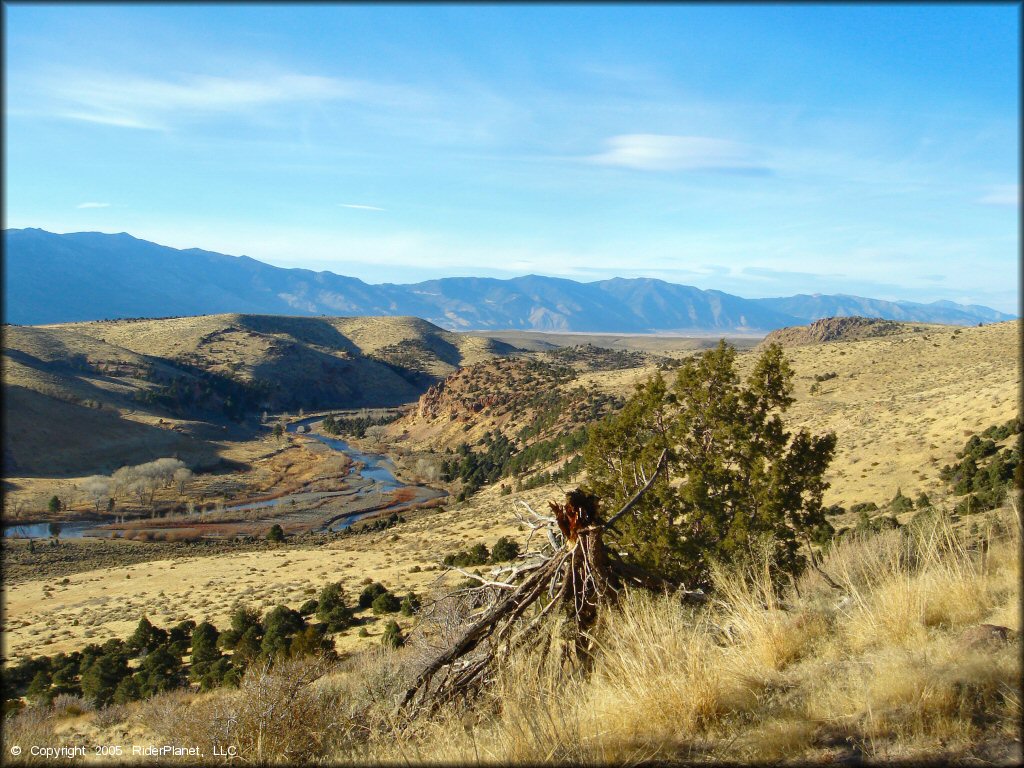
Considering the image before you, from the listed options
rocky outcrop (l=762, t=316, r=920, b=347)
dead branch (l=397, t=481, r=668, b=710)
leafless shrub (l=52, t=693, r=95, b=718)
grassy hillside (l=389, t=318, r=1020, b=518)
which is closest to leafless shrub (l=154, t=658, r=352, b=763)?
dead branch (l=397, t=481, r=668, b=710)

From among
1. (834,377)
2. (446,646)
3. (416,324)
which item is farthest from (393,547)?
(416,324)

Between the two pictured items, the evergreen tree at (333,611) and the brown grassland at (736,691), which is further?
the evergreen tree at (333,611)

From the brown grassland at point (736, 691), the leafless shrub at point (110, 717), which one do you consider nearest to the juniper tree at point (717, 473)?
the brown grassland at point (736, 691)

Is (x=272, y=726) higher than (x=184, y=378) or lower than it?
higher

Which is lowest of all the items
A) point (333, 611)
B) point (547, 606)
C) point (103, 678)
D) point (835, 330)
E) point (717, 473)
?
point (333, 611)

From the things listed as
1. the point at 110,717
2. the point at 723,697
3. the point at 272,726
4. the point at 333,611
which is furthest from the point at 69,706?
the point at 723,697

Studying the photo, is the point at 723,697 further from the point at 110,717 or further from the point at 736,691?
the point at 110,717

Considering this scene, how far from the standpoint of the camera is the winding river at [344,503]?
4741 cm

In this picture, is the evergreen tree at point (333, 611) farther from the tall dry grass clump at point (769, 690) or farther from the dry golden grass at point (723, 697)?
the tall dry grass clump at point (769, 690)

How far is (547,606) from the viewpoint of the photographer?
A: 5.32 metres

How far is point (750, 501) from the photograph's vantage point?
13078mm

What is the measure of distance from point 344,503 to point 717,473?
46716 millimetres

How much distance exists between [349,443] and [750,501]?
7626cm

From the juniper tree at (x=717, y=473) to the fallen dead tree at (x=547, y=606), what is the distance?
684 cm
